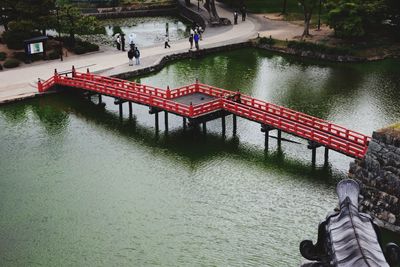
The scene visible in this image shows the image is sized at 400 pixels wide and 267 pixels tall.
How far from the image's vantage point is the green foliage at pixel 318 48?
58.2 meters

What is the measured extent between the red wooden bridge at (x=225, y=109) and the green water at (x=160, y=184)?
5.36ft

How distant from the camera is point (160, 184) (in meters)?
32.2

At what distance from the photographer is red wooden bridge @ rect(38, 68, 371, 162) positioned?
32391 millimetres

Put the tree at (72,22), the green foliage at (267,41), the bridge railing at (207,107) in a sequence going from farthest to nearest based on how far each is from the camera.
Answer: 1. the green foliage at (267,41)
2. the tree at (72,22)
3. the bridge railing at (207,107)

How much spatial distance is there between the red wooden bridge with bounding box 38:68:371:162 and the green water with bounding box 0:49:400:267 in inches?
64.3

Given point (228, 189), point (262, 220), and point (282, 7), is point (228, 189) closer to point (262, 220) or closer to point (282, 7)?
point (262, 220)

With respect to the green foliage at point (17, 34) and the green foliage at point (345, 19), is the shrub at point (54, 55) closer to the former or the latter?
the green foliage at point (17, 34)

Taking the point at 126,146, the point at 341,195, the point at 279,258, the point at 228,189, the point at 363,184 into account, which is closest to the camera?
the point at 341,195

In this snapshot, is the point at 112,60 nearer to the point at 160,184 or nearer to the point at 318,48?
the point at 318,48

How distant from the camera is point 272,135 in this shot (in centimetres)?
3834

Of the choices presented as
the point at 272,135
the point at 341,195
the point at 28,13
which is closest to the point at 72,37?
the point at 28,13

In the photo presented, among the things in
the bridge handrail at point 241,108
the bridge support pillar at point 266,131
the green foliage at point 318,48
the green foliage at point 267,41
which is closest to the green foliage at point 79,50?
the bridge handrail at point 241,108

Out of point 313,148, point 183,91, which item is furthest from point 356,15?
point 313,148

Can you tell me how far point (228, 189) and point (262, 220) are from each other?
387cm
